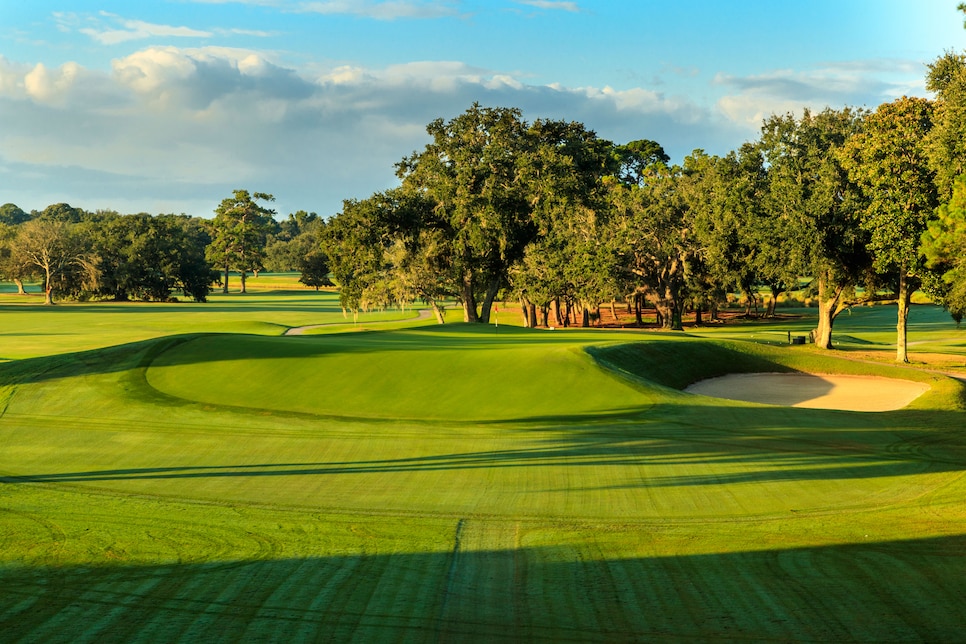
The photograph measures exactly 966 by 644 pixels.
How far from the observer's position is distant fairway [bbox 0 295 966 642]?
8.22 m

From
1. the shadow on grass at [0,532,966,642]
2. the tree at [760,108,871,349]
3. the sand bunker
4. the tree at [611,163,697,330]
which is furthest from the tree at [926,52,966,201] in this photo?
the shadow on grass at [0,532,966,642]

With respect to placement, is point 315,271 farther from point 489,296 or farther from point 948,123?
point 948,123

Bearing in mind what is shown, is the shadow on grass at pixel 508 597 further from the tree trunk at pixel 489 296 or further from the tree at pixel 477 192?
the tree trunk at pixel 489 296

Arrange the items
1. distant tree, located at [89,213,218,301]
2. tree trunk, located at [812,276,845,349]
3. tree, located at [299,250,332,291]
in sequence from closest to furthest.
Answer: tree trunk, located at [812,276,845,349] → distant tree, located at [89,213,218,301] → tree, located at [299,250,332,291]

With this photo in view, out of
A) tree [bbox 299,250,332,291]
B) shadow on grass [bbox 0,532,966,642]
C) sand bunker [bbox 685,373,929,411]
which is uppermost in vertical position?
tree [bbox 299,250,332,291]

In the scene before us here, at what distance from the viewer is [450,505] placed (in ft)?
41.1

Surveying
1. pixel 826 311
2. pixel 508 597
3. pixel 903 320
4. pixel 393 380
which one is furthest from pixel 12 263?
pixel 508 597

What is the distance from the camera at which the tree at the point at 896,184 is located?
1591 inches

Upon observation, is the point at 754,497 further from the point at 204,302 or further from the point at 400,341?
the point at 204,302

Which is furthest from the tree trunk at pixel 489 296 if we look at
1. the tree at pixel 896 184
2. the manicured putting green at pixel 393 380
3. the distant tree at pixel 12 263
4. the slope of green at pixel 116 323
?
the distant tree at pixel 12 263

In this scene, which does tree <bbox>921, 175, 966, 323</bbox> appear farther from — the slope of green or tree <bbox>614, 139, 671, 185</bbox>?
tree <bbox>614, 139, 671, 185</bbox>

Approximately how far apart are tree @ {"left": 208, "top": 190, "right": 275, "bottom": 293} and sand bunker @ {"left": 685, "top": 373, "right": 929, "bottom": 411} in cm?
12293

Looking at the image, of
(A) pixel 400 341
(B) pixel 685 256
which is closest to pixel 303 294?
(B) pixel 685 256

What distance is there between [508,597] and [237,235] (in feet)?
484
